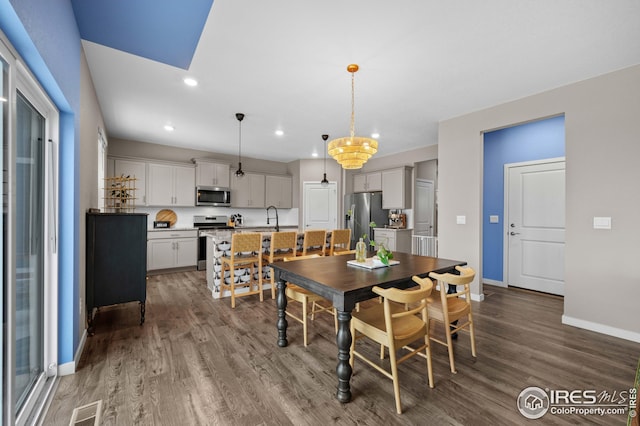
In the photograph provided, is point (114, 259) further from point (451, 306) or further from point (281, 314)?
point (451, 306)

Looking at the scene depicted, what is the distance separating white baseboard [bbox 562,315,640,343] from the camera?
104 inches

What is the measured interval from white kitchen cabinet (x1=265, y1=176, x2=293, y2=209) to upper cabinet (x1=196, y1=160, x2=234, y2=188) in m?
1.07

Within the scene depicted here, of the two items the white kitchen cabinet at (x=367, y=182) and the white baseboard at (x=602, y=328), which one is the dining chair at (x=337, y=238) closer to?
the white kitchen cabinet at (x=367, y=182)

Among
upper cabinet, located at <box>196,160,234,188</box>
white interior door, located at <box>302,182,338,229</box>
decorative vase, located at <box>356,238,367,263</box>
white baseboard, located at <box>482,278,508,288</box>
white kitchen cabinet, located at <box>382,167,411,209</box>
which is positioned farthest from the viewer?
white interior door, located at <box>302,182,338,229</box>

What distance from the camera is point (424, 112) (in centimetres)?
387

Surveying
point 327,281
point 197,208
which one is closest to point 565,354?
point 327,281

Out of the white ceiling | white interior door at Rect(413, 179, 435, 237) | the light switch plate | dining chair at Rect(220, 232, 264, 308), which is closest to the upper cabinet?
the white ceiling

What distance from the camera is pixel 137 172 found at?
525cm

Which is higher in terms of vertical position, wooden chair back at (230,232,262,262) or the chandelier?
the chandelier

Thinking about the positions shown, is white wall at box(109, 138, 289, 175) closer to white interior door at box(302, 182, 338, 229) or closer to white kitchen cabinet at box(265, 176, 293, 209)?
white kitchen cabinet at box(265, 176, 293, 209)

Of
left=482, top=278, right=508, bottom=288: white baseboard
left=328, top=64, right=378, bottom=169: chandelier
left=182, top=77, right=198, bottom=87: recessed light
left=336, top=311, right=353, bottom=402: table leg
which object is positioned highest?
left=182, top=77, right=198, bottom=87: recessed light

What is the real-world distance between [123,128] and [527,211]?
6842 mm

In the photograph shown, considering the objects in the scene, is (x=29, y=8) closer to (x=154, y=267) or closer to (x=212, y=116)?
(x=212, y=116)

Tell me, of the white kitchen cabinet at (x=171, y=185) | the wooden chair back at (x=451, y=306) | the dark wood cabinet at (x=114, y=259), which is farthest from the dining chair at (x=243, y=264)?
the white kitchen cabinet at (x=171, y=185)
